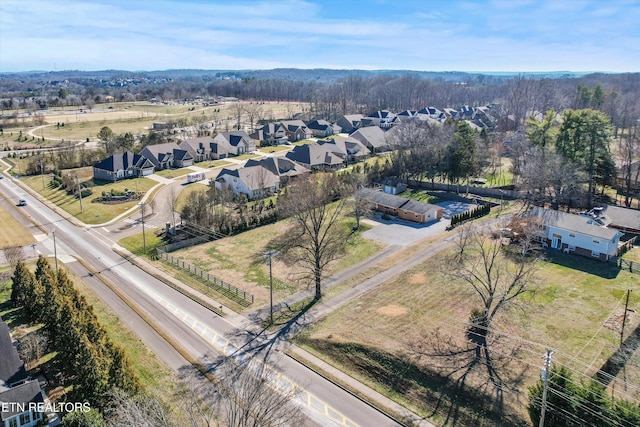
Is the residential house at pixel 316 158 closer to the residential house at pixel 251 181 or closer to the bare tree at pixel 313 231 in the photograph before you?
the residential house at pixel 251 181

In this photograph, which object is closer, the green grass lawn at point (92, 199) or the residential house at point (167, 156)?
the green grass lawn at point (92, 199)

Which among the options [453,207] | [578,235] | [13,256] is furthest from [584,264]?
[13,256]

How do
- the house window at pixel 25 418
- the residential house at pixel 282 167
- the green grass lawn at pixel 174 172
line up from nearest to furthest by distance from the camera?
1. the house window at pixel 25 418
2. the residential house at pixel 282 167
3. the green grass lawn at pixel 174 172

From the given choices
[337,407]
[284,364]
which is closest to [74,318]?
[284,364]

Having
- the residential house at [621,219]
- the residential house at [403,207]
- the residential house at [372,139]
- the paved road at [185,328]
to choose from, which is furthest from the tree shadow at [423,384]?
the residential house at [372,139]

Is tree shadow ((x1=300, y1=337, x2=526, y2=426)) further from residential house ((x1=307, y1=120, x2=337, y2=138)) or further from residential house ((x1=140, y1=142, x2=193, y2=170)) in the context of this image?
residential house ((x1=307, y1=120, x2=337, y2=138))

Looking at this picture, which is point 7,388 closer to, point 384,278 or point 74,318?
point 74,318
